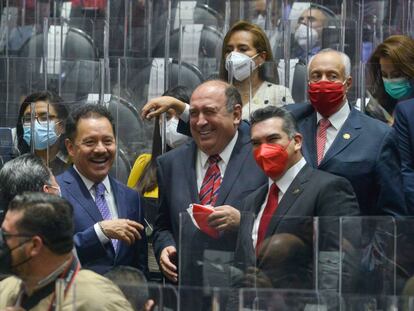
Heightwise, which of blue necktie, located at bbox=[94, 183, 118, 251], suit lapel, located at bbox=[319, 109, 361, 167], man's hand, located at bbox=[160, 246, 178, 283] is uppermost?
suit lapel, located at bbox=[319, 109, 361, 167]

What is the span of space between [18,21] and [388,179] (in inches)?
157

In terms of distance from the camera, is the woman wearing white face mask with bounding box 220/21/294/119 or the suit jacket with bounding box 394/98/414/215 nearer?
the suit jacket with bounding box 394/98/414/215

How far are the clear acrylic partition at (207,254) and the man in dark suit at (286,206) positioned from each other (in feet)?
0.03

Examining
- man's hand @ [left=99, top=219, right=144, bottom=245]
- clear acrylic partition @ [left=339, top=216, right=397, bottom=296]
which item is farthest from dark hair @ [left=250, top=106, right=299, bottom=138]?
man's hand @ [left=99, top=219, right=144, bottom=245]

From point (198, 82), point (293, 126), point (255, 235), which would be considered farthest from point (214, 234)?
point (198, 82)

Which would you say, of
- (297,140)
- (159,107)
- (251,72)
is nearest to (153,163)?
(159,107)

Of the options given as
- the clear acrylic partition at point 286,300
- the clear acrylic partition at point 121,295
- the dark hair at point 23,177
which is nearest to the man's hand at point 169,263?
the dark hair at point 23,177

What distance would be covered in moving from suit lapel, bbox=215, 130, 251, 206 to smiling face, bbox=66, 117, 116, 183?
0.49 m

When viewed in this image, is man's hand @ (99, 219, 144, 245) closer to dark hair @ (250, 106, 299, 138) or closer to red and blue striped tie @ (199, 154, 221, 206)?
red and blue striped tie @ (199, 154, 221, 206)

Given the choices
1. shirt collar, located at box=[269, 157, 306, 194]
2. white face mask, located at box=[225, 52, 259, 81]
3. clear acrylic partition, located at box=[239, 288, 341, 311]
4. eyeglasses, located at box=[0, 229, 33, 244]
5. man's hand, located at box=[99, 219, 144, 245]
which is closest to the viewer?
eyeglasses, located at box=[0, 229, 33, 244]

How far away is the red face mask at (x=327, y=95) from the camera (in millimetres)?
6590

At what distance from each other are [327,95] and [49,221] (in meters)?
1.85

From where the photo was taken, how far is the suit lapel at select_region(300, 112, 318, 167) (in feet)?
21.4

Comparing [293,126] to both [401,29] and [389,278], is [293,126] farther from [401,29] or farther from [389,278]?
[401,29]
